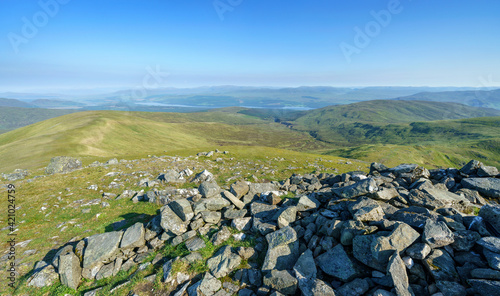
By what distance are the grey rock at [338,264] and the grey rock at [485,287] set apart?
423 centimetres

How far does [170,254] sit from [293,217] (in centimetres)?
895

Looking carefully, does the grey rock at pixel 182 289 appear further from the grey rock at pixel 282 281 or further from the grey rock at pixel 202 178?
the grey rock at pixel 202 178

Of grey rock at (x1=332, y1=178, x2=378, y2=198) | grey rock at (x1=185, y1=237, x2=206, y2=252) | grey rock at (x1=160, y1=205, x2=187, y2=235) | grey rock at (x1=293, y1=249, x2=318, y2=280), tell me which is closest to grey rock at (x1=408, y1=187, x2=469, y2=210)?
grey rock at (x1=332, y1=178, x2=378, y2=198)

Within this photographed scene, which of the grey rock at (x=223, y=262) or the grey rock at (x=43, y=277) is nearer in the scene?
the grey rock at (x=223, y=262)

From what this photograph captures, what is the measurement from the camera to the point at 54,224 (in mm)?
19875

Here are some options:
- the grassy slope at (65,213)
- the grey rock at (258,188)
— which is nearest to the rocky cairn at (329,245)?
the grassy slope at (65,213)

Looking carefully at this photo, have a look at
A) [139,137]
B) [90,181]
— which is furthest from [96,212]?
[139,137]

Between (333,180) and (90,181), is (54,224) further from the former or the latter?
(333,180)

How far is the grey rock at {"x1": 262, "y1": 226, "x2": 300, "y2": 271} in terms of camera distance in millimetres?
11531

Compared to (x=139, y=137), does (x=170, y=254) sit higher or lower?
higher

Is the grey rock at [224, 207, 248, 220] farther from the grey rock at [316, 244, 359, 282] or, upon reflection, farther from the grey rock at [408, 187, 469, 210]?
→ the grey rock at [408, 187, 469, 210]

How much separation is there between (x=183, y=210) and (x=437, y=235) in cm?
1583

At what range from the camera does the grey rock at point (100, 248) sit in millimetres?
12977

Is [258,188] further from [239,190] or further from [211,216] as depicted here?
[211,216]
